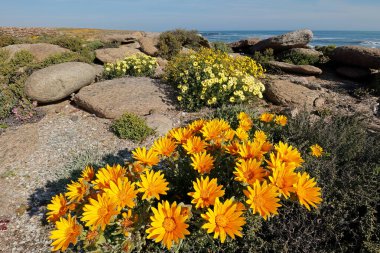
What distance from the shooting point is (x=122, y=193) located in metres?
1.86

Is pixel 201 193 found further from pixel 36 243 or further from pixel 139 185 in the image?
pixel 36 243

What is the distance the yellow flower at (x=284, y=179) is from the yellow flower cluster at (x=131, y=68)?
22.2 feet

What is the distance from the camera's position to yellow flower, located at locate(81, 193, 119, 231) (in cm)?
176

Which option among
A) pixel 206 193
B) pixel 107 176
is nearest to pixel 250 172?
pixel 206 193

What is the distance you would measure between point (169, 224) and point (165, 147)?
0.73 m

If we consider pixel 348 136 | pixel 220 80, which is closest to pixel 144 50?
pixel 220 80

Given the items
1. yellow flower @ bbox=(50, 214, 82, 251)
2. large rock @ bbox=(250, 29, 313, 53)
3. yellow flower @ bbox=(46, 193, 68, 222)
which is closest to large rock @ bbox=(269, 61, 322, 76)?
large rock @ bbox=(250, 29, 313, 53)

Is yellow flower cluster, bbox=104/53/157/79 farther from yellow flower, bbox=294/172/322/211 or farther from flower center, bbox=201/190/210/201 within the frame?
yellow flower, bbox=294/172/322/211

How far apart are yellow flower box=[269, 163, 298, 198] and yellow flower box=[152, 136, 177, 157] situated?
0.85 m

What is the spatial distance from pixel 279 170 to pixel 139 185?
3.20 ft

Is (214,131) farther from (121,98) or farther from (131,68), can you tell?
(131,68)

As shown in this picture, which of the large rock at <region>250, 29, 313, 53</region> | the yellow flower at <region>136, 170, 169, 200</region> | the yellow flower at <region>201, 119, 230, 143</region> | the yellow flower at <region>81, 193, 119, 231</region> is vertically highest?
the large rock at <region>250, 29, 313, 53</region>

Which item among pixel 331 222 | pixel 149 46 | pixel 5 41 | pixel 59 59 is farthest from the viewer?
pixel 5 41

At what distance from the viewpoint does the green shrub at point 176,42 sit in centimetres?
1222
